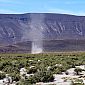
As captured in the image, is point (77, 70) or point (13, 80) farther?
point (77, 70)

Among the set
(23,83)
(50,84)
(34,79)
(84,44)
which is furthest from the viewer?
(84,44)

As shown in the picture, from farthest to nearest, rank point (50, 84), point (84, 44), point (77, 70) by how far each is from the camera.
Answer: point (84, 44) < point (77, 70) < point (50, 84)

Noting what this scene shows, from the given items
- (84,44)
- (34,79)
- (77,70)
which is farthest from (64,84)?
(84,44)

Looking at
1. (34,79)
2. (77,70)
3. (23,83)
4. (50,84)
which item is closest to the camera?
(23,83)

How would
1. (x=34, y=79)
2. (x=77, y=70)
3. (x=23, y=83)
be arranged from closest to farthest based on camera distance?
(x=23, y=83) → (x=34, y=79) → (x=77, y=70)

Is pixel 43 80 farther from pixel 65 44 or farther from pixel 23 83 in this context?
pixel 65 44

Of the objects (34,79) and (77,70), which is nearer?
(34,79)

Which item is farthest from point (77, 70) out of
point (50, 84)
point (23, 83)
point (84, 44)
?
point (84, 44)

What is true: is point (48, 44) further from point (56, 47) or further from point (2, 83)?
point (2, 83)
